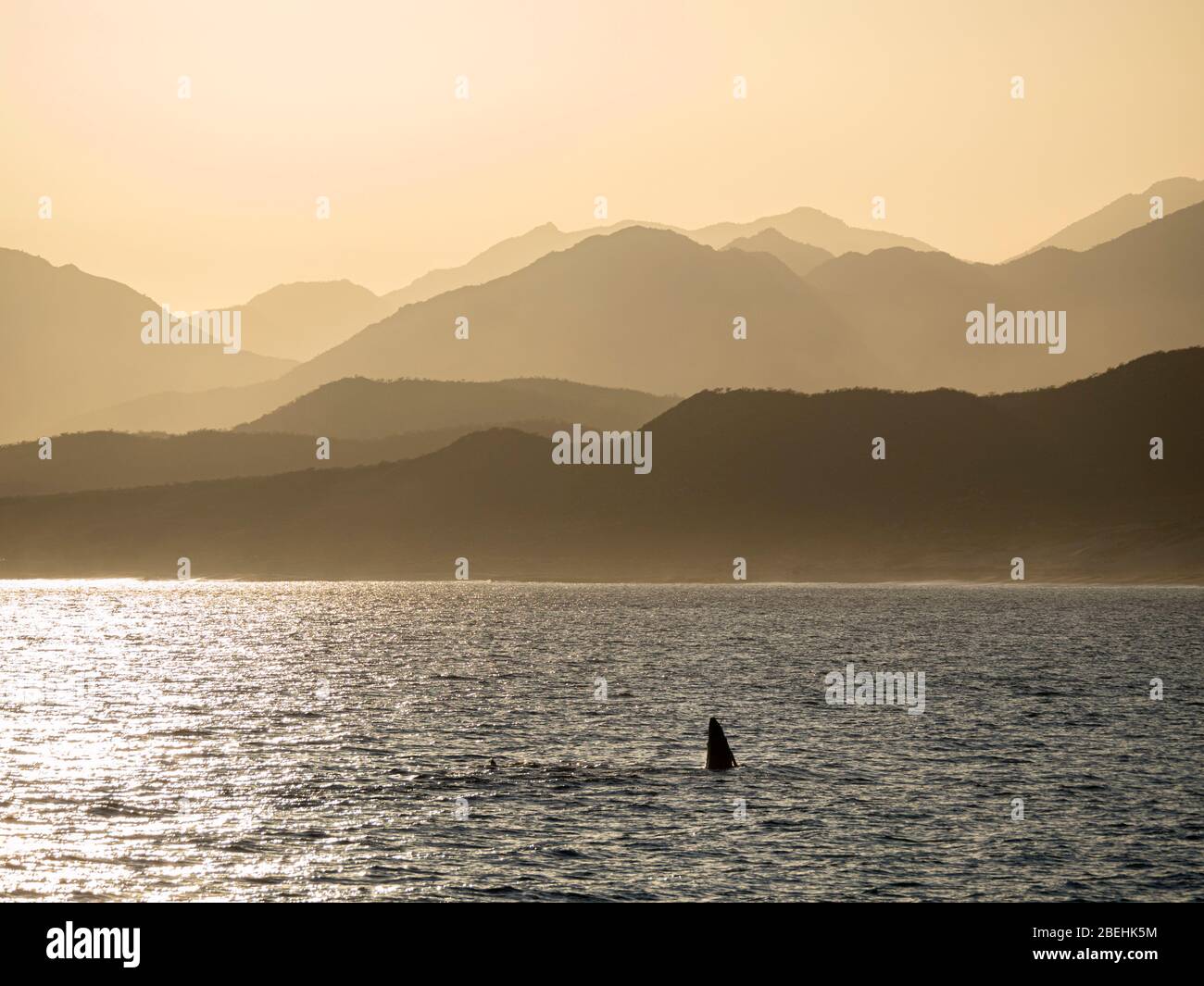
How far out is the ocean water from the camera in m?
42.2

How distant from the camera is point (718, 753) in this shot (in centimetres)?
6281

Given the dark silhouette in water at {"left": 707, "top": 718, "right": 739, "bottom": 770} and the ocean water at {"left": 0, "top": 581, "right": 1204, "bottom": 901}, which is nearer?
the ocean water at {"left": 0, "top": 581, "right": 1204, "bottom": 901}

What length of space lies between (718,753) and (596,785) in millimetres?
7159

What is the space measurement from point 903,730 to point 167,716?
43.9 metres

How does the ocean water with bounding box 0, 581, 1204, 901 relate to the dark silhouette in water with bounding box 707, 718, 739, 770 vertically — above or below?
below

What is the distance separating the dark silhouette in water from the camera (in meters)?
62.5

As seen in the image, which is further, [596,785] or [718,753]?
[718,753]

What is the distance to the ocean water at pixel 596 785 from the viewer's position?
42.2 m

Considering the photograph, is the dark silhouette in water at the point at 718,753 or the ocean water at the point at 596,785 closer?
the ocean water at the point at 596,785

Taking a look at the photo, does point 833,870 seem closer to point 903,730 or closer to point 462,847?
point 462,847

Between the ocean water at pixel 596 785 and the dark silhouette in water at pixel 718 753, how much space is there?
1.17 metres

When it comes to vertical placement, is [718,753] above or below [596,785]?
above

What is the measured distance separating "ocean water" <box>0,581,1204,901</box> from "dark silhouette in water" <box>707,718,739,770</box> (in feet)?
3.83
